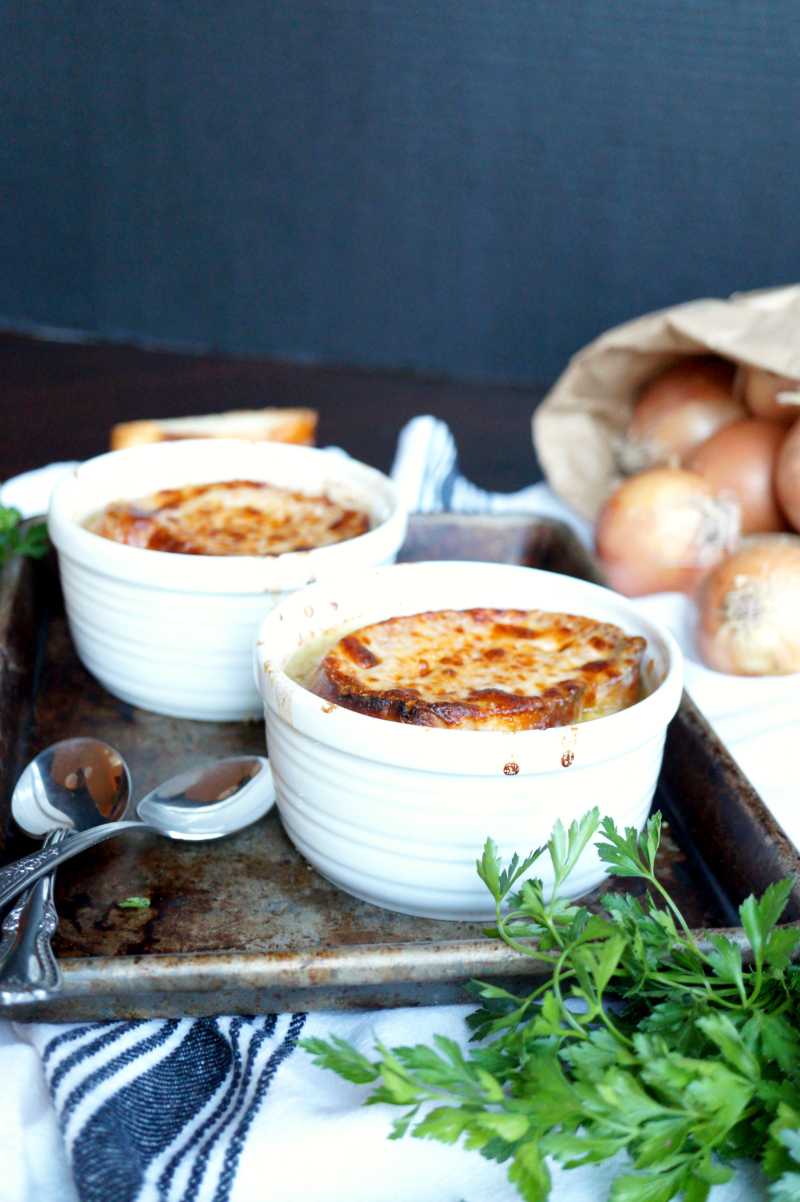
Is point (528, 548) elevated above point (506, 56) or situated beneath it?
situated beneath

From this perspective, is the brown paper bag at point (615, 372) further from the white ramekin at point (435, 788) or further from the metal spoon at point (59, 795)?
the metal spoon at point (59, 795)

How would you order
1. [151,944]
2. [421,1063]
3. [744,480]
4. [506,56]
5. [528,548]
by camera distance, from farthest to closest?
[506,56] → [744,480] → [528,548] → [151,944] → [421,1063]

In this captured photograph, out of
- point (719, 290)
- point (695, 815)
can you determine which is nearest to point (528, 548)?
point (695, 815)

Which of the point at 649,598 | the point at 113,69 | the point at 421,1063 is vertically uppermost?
the point at 113,69

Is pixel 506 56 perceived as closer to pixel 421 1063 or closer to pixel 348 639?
pixel 348 639

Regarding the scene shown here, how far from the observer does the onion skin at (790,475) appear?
1.60 meters

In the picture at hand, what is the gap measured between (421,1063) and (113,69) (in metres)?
4.14

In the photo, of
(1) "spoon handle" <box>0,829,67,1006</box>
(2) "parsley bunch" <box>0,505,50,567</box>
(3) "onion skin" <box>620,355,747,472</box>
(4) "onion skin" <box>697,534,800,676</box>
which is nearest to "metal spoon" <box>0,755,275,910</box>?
(1) "spoon handle" <box>0,829,67,1006</box>

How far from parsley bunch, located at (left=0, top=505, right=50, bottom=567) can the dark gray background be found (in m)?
2.93

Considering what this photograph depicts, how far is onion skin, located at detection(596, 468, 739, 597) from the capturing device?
1622 millimetres

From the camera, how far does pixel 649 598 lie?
1.64m

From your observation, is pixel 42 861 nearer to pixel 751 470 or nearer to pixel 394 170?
pixel 751 470

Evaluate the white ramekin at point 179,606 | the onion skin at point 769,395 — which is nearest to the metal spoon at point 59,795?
the white ramekin at point 179,606

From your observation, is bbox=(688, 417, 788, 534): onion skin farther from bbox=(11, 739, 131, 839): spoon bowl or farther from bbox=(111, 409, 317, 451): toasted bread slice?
bbox=(11, 739, 131, 839): spoon bowl
